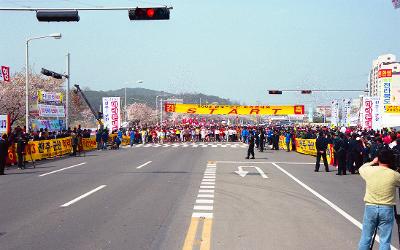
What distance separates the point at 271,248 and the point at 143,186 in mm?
8385

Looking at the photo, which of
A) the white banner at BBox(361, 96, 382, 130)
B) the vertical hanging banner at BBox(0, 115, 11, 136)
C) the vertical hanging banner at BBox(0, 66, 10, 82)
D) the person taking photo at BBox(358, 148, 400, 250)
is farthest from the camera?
the white banner at BBox(361, 96, 382, 130)

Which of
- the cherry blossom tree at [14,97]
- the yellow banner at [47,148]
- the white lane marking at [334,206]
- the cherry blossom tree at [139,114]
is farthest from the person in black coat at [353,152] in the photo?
the cherry blossom tree at [139,114]

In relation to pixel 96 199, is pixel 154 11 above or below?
above

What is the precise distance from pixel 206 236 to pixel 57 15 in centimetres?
924

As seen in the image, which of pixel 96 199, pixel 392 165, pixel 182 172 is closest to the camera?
pixel 392 165

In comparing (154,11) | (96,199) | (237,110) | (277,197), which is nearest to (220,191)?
(277,197)

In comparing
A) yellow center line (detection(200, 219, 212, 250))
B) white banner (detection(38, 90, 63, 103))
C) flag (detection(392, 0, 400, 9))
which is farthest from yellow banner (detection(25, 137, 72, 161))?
flag (detection(392, 0, 400, 9))

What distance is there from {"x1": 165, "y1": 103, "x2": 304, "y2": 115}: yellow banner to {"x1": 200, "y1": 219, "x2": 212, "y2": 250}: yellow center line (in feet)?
170

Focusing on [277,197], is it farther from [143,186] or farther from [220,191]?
[143,186]

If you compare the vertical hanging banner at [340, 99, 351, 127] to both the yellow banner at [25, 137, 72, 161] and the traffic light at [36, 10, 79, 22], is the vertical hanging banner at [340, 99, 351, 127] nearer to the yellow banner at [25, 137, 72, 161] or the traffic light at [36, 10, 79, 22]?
the yellow banner at [25, 137, 72, 161]

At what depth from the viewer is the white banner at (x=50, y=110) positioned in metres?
34.8

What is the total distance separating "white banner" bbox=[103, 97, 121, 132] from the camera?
153 ft

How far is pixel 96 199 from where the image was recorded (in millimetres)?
12406

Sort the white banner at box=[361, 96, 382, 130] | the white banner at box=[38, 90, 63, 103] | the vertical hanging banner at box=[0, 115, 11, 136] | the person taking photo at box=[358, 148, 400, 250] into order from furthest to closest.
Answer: the white banner at box=[361, 96, 382, 130], the white banner at box=[38, 90, 63, 103], the vertical hanging banner at box=[0, 115, 11, 136], the person taking photo at box=[358, 148, 400, 250]
